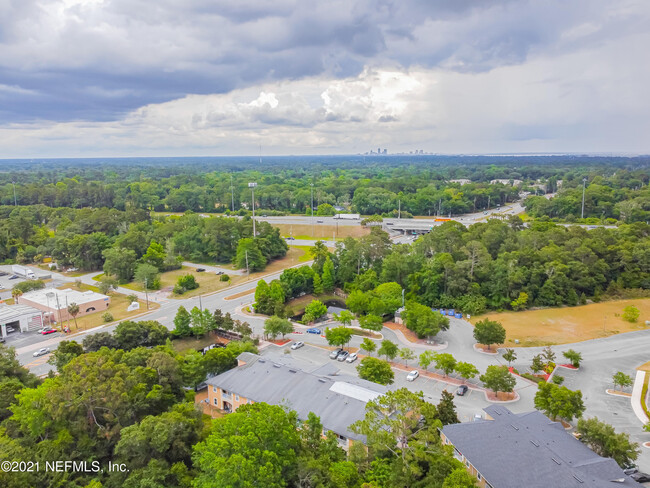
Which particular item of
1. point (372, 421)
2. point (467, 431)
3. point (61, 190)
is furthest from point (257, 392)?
point (61, 190)

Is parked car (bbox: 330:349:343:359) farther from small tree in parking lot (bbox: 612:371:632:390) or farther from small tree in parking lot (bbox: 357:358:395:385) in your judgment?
small tree in parking lot (bbox: 612:371:632:390)

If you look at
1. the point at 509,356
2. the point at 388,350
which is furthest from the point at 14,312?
the point at 509,356

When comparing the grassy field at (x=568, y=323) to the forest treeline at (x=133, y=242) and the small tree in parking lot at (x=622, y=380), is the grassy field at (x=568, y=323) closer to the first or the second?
the small tree in parking lot at (x=622, y=380)

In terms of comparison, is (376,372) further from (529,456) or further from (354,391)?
(529,456)

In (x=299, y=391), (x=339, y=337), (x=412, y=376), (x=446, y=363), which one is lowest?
(x=412, y=376)

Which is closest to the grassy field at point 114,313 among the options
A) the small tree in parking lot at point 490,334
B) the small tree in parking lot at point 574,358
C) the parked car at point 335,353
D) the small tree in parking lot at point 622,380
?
the parked car at point 335,353
